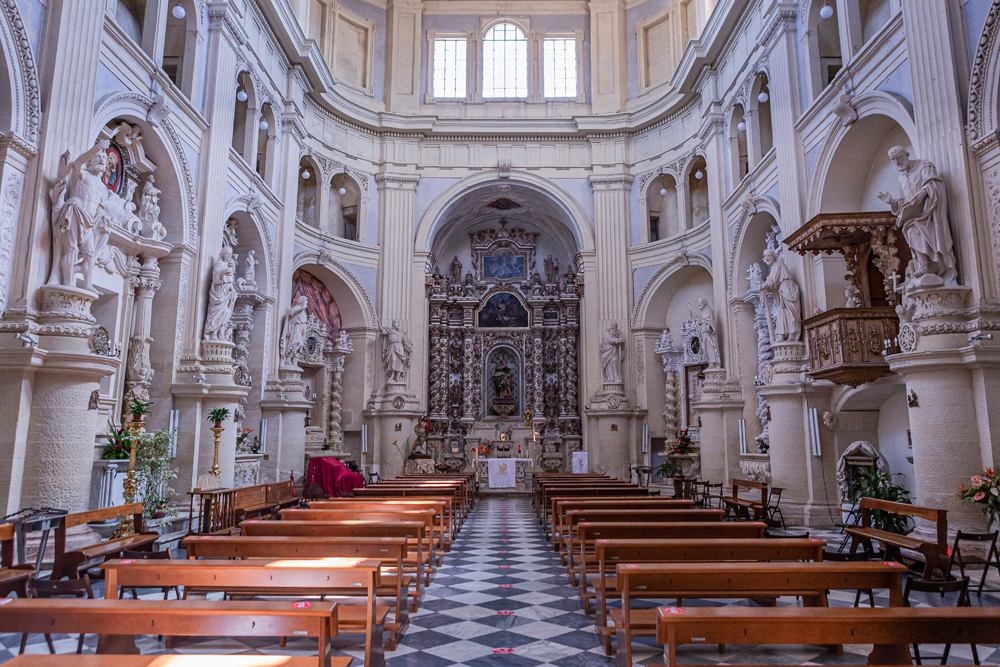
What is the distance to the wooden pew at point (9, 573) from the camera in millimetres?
4441

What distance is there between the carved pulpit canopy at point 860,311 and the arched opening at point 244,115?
12.0 m

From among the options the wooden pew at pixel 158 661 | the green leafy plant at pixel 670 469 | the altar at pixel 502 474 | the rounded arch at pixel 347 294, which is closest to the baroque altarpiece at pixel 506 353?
the rounded arch at pixel 347 294

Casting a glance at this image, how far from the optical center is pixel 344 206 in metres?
22.3

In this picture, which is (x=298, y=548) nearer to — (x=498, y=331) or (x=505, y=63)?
(x=498, y=331)

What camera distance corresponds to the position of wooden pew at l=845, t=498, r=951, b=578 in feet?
19.3

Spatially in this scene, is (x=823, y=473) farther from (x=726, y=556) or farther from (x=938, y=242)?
(x=726, y=556)

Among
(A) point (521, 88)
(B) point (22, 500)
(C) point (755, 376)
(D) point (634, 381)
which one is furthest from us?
(A) point (521, 88)

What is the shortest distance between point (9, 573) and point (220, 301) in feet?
27.7

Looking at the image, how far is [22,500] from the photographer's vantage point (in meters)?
7.87

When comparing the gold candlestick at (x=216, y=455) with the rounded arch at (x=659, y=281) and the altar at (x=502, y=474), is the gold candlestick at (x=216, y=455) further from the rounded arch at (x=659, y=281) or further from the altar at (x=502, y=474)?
the rounded arch at (x=659, y=281)

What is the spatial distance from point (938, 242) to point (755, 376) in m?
7.94

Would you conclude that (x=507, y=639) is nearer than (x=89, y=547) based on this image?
Yes

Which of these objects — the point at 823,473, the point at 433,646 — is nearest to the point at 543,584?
the point at 433,646

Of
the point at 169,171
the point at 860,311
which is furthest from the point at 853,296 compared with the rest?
the point at 169,171
